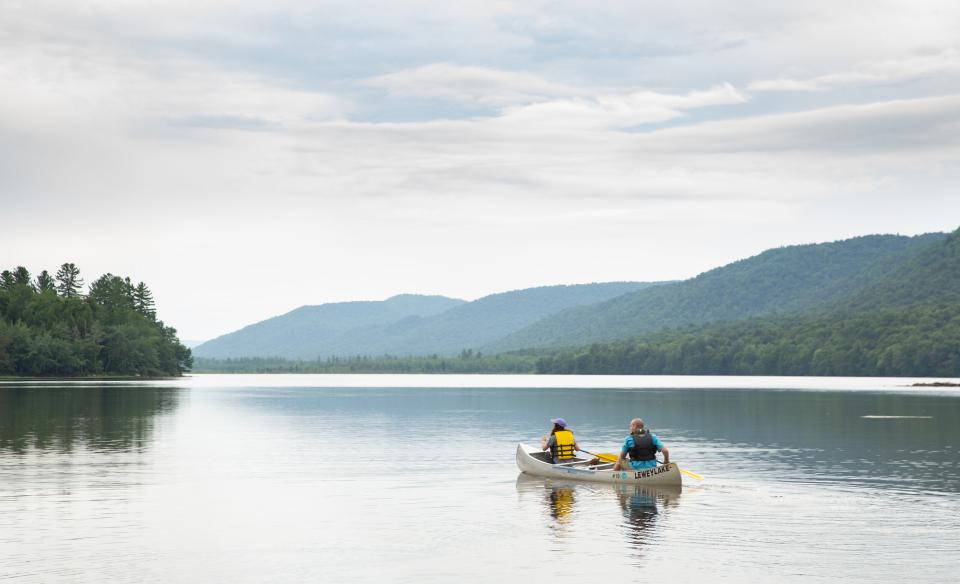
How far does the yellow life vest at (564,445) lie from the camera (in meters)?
48.1

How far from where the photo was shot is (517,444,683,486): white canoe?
42.8 m

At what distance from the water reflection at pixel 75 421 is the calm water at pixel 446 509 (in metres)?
0.55

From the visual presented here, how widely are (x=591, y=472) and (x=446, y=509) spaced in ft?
31.7

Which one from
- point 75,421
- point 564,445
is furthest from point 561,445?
point 75,421

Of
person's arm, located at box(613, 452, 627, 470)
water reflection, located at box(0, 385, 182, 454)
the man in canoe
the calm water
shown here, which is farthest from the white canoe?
water reflection, located at box(0, 385, 182, 454)

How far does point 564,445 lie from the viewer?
48.2m

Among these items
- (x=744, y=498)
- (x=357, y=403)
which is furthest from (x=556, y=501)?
(x=357, y=403)

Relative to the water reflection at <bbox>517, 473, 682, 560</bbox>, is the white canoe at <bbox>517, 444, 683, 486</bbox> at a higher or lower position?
higher

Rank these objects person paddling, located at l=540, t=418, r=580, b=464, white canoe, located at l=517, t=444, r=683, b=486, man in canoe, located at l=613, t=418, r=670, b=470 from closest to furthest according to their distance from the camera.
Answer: white canoe, located at l=517, t=444, r=683, b=486 < man in canoe, located at l=613, t=418, r=670, b=470 < person paddling, located at l=540, t=418, r=580, b=464

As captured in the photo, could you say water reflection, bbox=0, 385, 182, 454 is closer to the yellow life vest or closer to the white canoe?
the white canoe

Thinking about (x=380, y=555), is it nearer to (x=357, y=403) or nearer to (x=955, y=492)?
(x=955, y=492)

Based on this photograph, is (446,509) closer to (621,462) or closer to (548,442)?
(621,462)

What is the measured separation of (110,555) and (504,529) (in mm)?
11013

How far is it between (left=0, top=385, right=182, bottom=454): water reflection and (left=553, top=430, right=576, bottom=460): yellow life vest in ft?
80.2
